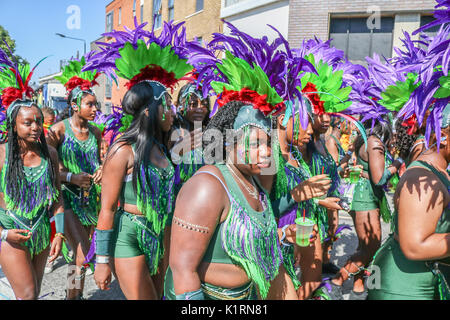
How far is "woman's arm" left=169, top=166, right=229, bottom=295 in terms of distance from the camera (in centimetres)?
162

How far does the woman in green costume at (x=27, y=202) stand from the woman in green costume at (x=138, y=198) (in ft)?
2.14

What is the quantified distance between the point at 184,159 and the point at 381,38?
865cm

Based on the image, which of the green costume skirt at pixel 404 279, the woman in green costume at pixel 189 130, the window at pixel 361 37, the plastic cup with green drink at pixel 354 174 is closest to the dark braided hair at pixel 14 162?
the woman in green costume at pixel 189 130

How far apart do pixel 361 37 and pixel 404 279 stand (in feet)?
31.3

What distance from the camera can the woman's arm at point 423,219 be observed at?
1.78 meters

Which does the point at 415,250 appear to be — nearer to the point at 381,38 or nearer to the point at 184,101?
the point at 184,101

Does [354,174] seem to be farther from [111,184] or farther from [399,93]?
[111,184]

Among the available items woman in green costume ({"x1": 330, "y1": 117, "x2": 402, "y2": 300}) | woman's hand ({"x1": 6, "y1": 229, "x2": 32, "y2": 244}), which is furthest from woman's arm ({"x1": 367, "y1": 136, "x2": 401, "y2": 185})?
woman's hand ({"x1": 6, "y1": 229, "x2": 32, "y2": 244})

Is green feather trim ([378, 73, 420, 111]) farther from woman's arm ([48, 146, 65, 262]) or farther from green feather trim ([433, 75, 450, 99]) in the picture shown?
woman's arm ([48, 146, 65, 262])

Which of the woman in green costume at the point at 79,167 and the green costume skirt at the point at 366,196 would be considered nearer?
the woman in green costume at the point at 79,167

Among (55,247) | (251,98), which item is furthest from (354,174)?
(55,247)

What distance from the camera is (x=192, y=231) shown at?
161 centimetres

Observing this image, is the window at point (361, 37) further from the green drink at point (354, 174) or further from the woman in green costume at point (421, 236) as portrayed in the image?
the woman in green costume at point (421, 236)

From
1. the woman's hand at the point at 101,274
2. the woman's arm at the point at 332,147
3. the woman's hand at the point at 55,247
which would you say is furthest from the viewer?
the woman's arm at the point at 332,147
